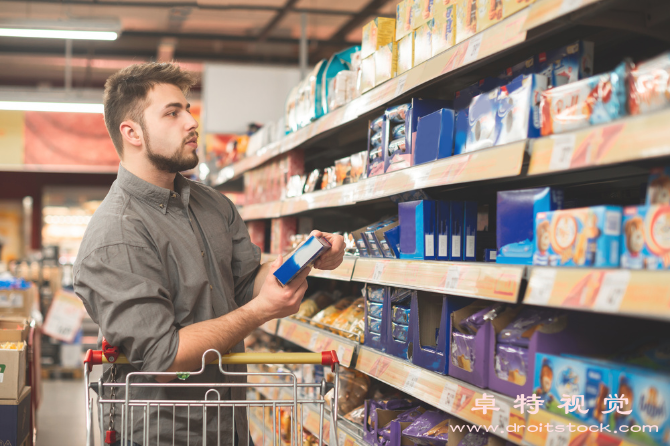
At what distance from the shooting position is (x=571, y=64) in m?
1.52

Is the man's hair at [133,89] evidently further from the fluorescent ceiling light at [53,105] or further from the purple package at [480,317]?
the fluorescent ceiling light at [53,105]

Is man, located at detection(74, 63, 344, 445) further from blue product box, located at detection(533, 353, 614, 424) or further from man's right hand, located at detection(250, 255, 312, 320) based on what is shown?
blue product box, located at detection(533, 353, 614, 424)

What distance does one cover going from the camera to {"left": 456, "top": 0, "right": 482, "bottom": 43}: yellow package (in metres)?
1.72

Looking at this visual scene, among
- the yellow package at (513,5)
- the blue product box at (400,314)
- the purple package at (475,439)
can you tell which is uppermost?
the yellow package at (513,5)

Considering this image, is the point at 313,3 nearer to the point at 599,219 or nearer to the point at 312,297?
the point at 312,297

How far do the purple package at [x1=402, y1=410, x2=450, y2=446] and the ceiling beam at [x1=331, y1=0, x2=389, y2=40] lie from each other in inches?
268

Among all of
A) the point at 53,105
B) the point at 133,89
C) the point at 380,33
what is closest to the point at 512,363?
the point at 380,33

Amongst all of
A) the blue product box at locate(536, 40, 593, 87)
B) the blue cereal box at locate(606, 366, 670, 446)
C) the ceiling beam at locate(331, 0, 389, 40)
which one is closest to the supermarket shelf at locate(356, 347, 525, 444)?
the blue cereal box at locate(606, 366, 670, 446)

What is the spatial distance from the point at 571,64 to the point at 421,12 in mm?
649

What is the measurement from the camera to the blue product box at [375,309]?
2316 mm

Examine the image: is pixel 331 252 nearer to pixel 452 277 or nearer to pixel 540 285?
pixel 452 277

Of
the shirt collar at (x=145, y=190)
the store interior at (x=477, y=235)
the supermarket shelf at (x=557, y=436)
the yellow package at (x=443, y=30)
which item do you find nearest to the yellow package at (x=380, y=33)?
the store interior at (x=477, y=235)

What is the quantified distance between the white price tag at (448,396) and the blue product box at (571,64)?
2.76ft

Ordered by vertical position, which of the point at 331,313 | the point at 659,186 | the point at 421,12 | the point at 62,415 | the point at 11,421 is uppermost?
the point at 421,12
